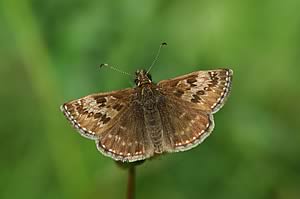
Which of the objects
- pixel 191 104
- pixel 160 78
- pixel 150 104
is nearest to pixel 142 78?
pixel 150 104

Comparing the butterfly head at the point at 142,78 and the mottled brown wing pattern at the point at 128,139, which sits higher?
the butterfly head at the point at 142,78

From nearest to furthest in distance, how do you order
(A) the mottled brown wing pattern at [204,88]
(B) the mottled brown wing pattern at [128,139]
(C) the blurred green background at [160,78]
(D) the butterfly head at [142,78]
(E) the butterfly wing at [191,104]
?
1. (B) the mottled brown wing pattern at [128,139]
2. (E) the butterfly wing at [191,104]
3. (A) the mottled brown wing pattern at [204,88]
4. (D) the butterfly head at [142,78]
5. (C) the blurred green background at [160,78]

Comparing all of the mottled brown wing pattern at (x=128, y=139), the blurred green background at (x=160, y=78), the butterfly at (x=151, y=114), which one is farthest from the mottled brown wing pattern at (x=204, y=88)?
the blurred green background at (x=160, y=78)

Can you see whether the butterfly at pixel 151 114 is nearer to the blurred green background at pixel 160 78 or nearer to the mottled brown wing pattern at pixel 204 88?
the mottled brown wing pattern at pixel 204 88

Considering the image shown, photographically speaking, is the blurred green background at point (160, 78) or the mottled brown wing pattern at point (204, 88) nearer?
the mottled brown wing pattern at point (204, 88)

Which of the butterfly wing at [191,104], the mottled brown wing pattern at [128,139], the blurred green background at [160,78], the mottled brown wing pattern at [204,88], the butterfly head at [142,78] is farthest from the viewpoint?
the blurred green background at [160,78]
